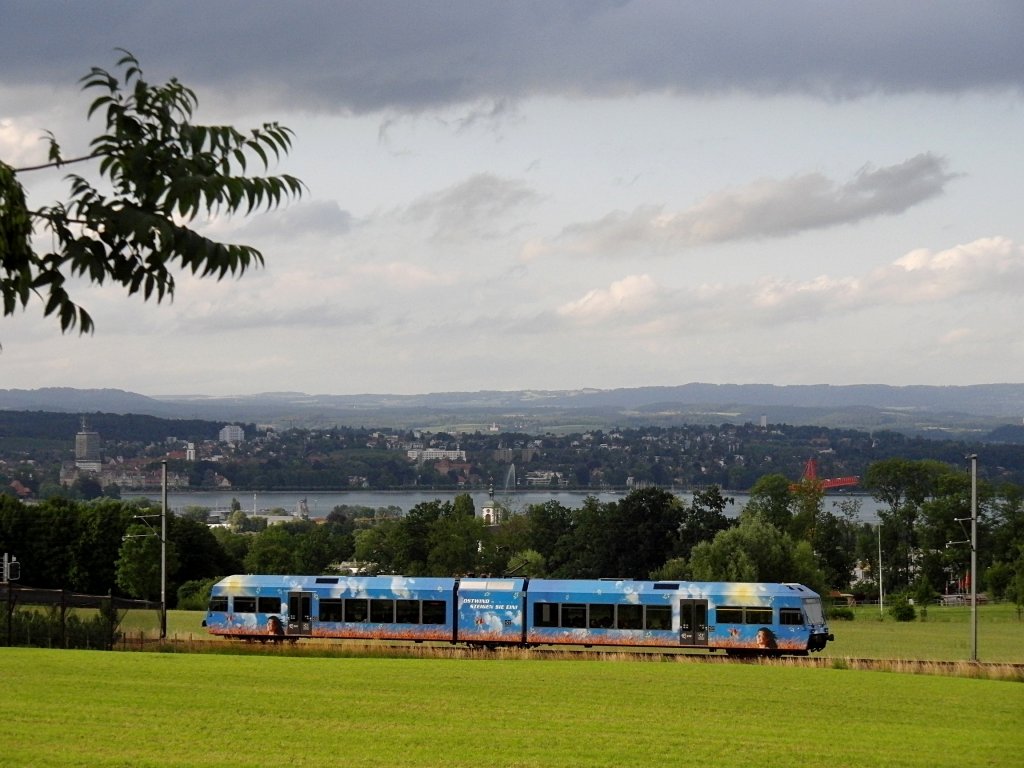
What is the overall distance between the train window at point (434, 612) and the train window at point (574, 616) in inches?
149

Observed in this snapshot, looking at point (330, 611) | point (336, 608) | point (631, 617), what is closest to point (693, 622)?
point (631, 617)

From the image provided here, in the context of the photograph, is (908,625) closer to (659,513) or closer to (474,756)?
(659,513)

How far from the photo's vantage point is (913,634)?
55250 mm

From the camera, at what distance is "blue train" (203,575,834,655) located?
3988 centimetres

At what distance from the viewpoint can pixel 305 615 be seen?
140 feet

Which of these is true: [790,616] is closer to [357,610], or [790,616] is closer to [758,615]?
[758,615]

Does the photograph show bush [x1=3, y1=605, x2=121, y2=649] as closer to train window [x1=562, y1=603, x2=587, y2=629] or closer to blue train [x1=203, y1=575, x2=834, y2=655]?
blue train [x1=203, y1=575, x2=834, y2=655]

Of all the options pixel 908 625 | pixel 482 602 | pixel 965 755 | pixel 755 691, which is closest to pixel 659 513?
pixel 908 625

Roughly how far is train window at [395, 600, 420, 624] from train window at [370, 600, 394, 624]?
0.18m

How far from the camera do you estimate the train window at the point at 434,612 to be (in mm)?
41844

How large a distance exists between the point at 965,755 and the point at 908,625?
48295 millimetres

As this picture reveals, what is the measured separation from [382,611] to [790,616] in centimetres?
1233

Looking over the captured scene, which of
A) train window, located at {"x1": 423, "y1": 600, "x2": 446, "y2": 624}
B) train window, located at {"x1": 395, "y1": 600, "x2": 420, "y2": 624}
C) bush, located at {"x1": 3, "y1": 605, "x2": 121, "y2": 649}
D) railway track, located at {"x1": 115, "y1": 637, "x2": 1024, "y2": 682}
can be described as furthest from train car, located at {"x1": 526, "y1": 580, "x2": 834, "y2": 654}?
bush, located at {"x1": 3, "y1": 605, "x2": 121, "y2": 649}

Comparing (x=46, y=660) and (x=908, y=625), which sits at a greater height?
(x=46, y=660)
